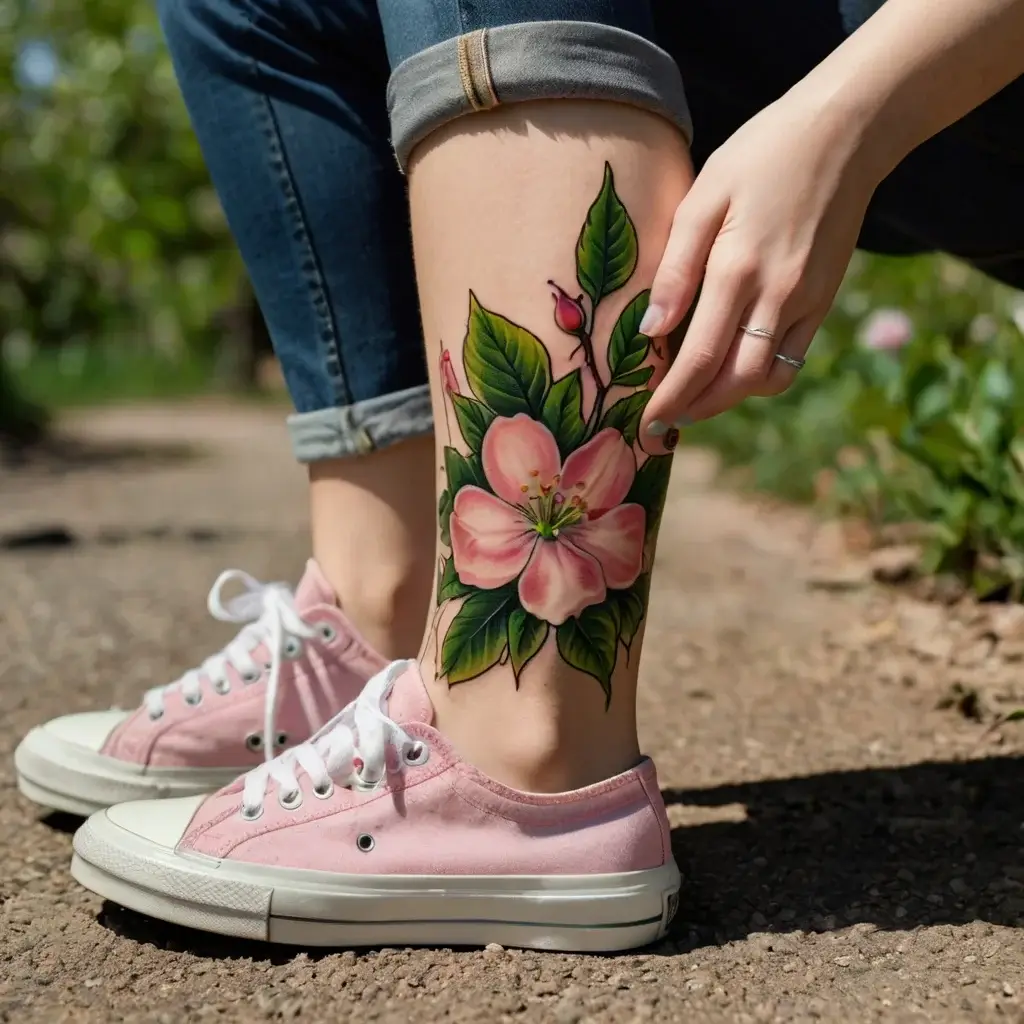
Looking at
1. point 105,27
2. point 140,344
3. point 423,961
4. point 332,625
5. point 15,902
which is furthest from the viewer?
point 140,344

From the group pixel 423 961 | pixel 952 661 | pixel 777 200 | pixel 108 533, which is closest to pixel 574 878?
pixel 423 961

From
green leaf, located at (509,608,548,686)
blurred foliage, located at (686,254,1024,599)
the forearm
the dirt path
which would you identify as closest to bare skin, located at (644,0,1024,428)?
the forearm

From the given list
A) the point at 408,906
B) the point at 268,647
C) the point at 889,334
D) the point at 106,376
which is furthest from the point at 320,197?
the point at 106,376

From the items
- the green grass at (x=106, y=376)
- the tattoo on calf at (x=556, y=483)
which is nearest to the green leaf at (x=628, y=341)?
the tattoo on calf at (x=556, y=483)

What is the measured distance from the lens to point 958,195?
1162 mm

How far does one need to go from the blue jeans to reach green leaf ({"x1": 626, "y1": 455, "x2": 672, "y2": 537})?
0.35 metres

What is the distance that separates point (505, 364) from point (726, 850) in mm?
529

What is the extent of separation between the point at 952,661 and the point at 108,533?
2148 mm

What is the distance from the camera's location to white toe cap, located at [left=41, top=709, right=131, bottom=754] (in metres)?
1.24

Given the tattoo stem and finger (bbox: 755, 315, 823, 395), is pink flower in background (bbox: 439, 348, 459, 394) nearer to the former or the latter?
the tattoo stem

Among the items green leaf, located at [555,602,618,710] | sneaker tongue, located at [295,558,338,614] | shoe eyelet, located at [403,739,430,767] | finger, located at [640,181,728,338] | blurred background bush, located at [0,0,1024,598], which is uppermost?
finger, located at [640,181,728,338]

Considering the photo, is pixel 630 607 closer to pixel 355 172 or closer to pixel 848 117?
pixel 848 117

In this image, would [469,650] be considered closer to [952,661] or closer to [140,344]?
[952,661]

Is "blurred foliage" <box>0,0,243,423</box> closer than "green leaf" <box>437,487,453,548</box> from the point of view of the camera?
No
